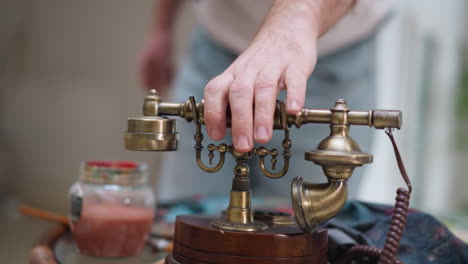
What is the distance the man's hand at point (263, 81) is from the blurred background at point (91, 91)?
2087 mm

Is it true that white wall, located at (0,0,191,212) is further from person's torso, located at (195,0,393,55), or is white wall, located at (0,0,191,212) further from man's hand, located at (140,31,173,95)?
person's torso, located at (195,0,393,55)

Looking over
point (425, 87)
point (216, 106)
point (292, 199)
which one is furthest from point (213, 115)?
point (425, 87)

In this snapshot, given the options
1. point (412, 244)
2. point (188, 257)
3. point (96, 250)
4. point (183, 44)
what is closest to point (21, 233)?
point (96, 250)

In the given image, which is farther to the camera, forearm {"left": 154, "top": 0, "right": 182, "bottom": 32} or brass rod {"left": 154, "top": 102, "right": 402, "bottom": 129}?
forearm {"left": 154, "top": 0, "right": 182, "bottom": 32}

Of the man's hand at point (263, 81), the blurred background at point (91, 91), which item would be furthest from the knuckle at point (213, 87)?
the blurred background at point (91, 91)

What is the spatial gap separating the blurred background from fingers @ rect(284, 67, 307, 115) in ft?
7.10

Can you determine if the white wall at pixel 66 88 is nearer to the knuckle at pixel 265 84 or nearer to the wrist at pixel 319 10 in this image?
the wrist at pixel 319 10

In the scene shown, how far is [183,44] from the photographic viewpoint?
8.87 feet

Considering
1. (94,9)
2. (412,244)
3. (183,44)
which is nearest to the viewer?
(412,244)

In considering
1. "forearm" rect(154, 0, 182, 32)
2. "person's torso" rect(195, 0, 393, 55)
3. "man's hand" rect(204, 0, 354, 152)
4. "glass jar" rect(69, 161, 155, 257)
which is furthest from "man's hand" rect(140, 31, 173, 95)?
"man's hand" rect(204, 0, 354, 152)

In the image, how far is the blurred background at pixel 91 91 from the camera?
2.85 meters

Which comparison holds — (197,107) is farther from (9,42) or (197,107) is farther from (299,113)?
(9,42)

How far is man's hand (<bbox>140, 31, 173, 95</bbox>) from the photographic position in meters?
1.61

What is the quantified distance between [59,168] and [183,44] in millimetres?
1043
